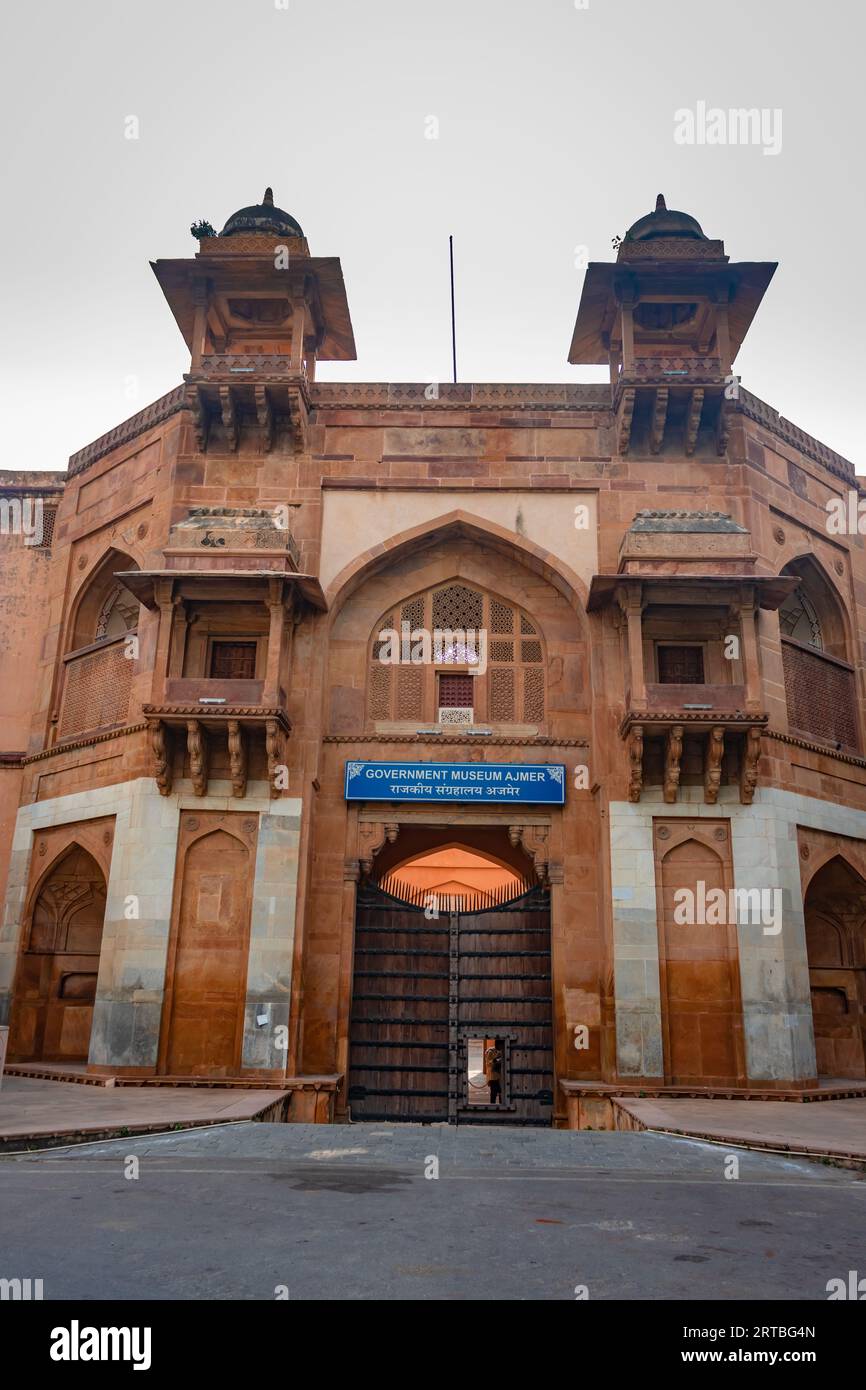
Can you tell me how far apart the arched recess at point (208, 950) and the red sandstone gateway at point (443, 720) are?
0.04m

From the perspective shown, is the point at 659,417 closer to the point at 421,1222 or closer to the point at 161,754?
the point at 161,754

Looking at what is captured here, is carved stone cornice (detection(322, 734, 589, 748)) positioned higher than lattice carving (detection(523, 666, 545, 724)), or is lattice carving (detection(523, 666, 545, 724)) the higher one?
lattice carving (detection(523, 666, 545, 724))

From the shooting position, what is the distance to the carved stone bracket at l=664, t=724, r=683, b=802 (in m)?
12.1

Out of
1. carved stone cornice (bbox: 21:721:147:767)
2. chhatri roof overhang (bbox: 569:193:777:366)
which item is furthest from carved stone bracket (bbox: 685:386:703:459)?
carved stone cornice (bbox: 21:721:147:767)

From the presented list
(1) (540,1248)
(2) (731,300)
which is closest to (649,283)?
(2) (731,300)

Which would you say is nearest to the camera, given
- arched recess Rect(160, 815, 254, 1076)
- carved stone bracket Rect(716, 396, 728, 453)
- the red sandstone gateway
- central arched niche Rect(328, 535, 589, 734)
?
arched recess Rect(160, 815, 254, 1076)

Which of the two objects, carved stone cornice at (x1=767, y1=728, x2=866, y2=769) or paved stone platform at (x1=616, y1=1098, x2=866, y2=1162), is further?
carved stone cornice at (x1=767, y1=728, x2=866, y2=769)

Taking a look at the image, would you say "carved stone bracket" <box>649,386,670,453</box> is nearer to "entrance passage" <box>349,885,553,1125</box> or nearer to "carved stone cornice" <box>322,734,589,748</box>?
"carved stone cornice" <box>322,734,589,748</box>

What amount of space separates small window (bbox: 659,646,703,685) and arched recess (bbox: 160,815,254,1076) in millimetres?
5624
